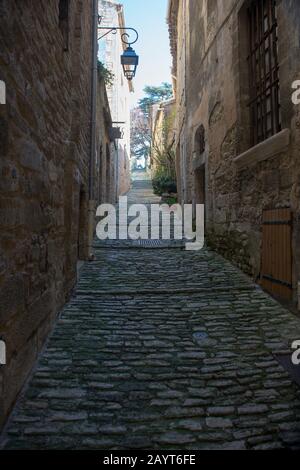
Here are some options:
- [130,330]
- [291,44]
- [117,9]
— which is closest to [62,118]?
[130,330]

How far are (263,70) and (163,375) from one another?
4533 millimetres

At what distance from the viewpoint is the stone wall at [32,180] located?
2.16m

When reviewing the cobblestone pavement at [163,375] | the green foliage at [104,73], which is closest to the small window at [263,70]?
the cobblestone pavement at [163,375]

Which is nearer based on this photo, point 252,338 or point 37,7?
point 37,7

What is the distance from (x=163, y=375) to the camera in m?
2.87

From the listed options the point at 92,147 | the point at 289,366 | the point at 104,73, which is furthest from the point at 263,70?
the point at 104,73

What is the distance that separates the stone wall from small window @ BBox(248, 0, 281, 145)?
2761 millimetres

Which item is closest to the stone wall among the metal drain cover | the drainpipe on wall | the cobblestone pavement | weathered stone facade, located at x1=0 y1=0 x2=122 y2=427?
weathered stone facade, located at x1=0 y1=0 x2=122 y2=427

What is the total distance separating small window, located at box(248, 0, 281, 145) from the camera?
4.69m

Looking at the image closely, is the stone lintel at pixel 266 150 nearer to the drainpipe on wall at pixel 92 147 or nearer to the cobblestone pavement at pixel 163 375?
the cobblestone pavement at pixel 163 375

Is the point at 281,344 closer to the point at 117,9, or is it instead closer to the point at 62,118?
the point at 62,118
